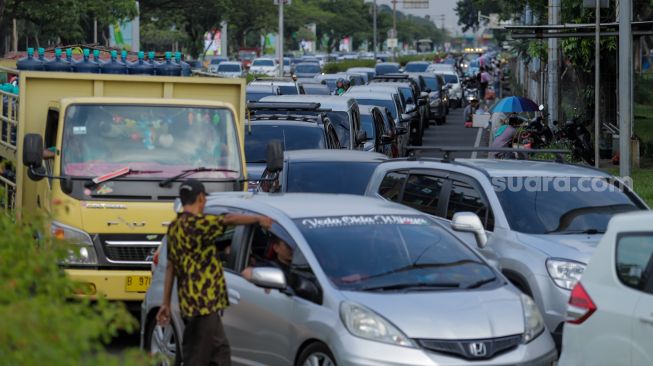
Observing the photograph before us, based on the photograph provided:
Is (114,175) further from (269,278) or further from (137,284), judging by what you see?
(269,278)

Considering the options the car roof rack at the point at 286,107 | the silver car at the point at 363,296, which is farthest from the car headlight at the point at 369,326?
the car roof rack at the point at 286,107

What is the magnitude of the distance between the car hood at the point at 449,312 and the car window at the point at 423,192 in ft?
12.5

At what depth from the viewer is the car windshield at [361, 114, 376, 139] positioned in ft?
80.5

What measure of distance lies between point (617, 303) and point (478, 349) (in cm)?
94

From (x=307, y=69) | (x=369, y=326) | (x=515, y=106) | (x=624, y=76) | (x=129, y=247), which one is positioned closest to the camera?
(x=369, y=326)

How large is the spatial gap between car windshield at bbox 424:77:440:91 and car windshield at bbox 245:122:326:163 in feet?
110

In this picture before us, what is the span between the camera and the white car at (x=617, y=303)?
25.0 ft

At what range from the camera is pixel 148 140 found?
12.8 m

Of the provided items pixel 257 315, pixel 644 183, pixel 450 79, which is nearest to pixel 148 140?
pixel 257 315

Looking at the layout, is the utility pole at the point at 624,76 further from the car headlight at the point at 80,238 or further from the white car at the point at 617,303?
the white car at the point at 617,303

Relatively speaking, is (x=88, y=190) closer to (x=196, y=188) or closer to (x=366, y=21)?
(x=196, y=188)

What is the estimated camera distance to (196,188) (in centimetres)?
891

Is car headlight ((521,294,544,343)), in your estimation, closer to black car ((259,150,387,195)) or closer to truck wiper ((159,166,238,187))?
truck wiper ((159,166,238,187))

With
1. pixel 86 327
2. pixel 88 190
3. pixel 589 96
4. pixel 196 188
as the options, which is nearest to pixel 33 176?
pixel 88 190
